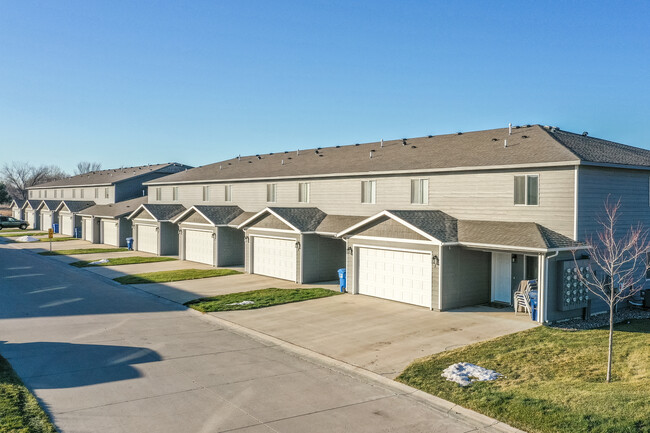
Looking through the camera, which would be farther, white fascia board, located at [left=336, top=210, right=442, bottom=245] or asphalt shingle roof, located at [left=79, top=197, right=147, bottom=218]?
asphalt shingle roof, located at [left=79, top=197, right=147, bottom=218]

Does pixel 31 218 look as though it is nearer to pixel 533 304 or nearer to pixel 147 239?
pixel 147 239

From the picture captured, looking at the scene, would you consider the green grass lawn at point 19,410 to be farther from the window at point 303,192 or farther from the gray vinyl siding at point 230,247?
the gray vinyl siding at point 230,247

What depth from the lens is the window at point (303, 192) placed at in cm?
2897

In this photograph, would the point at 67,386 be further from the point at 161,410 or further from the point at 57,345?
the point at 57,345

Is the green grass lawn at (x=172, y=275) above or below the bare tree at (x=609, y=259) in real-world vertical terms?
below

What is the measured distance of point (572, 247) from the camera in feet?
55.4

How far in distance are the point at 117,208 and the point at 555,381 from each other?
1667 inches

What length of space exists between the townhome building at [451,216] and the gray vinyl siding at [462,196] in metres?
0.05

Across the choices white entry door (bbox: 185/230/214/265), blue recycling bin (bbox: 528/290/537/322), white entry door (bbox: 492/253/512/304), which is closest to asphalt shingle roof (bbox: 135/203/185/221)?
white entry door (bbox: 185/230/214/265)

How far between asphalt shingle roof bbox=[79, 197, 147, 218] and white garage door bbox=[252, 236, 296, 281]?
19770 millimetres

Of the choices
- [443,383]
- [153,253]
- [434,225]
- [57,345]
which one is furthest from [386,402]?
[153,253]

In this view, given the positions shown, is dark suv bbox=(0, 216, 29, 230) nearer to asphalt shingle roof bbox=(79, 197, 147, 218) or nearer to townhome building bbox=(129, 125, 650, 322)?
asphalt shingle roof bbox=(79, 197, 147, 218)

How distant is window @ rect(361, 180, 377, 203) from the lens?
25062 mm

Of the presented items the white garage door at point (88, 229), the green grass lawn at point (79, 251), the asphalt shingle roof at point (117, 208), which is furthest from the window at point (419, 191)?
the white garage door at point (88, 229)
